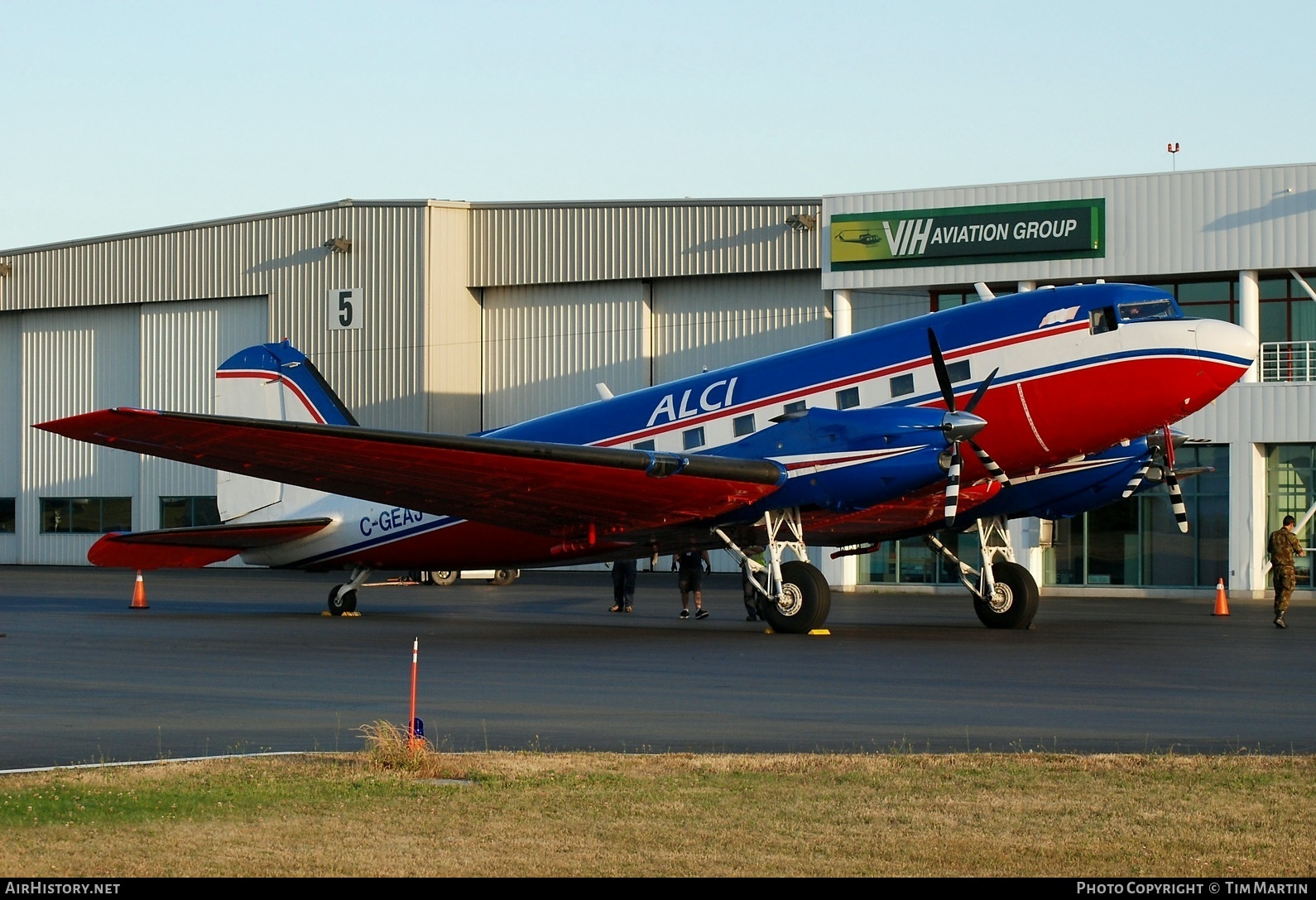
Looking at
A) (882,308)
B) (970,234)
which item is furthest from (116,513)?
(970,234)

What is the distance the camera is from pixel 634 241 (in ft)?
174

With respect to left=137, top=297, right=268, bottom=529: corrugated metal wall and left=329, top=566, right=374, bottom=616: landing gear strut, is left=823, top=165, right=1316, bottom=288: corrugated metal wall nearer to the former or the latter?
left=329, top=566, right=374, bottom=616: landing gear strut

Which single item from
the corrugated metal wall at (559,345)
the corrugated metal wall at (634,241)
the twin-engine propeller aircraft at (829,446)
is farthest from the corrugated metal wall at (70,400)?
the twin-engine propeller aircraft at (829,446)

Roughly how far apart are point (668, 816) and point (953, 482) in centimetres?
1395

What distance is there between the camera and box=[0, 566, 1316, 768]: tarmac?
12805 millimetres

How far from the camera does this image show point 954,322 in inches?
931

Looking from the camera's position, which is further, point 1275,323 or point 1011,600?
point 1275,323

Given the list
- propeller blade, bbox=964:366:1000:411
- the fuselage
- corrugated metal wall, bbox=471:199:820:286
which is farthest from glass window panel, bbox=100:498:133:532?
propeller blade, bbox=964:366:1000:411

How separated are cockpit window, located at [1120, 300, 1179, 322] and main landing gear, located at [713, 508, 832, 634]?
18.7 ft

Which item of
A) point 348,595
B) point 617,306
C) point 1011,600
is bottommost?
point 348,595

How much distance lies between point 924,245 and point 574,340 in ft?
52.8

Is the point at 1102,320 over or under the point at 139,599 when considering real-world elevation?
over

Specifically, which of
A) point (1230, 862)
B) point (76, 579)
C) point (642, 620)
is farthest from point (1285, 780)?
point (76, 579)

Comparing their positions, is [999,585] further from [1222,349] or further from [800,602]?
[1222,349]
